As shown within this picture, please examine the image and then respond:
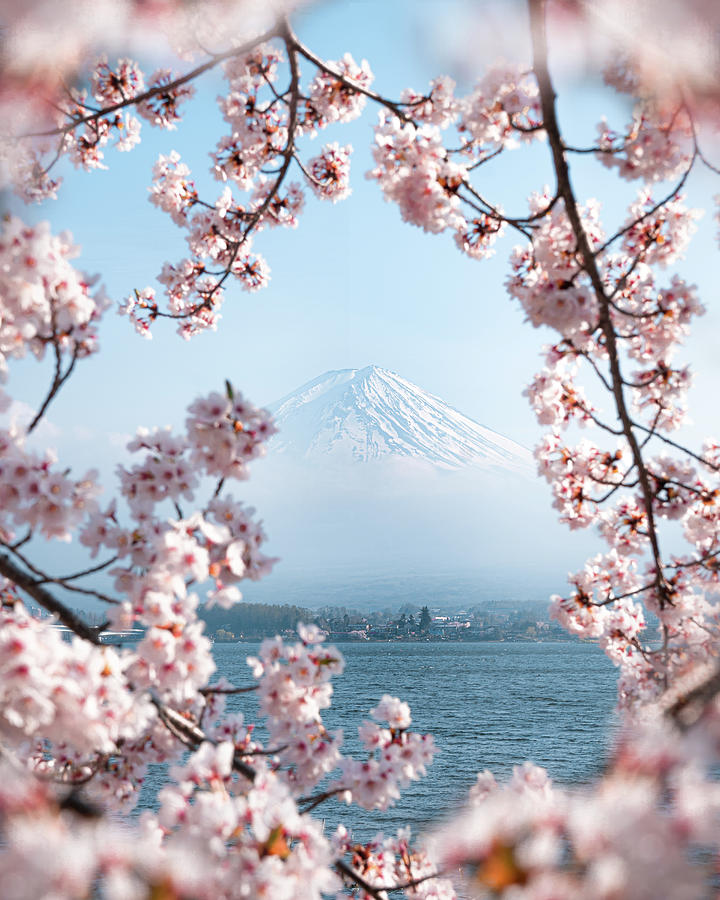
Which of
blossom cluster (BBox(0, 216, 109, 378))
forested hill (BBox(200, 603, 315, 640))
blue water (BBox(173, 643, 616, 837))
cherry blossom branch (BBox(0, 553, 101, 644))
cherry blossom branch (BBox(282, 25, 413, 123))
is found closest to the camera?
blossom cluster (BBox(0, 216, 109, 378))

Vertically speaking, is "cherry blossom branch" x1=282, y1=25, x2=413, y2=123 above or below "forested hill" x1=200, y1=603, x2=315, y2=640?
below

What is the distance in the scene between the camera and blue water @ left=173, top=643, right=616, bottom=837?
72.7 ft

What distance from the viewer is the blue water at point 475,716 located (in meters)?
22.2

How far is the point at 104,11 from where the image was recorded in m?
2.56

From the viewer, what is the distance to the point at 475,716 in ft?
133

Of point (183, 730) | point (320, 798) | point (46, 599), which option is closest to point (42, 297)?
point (46, 599)

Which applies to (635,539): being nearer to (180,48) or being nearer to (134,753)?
(134,753)

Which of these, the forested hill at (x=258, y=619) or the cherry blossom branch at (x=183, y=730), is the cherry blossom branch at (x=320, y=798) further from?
the forested hill at (x=258, y=619)

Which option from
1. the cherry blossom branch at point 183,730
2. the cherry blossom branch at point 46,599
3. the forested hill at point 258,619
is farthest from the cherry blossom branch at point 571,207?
the forested hill at point 258,619

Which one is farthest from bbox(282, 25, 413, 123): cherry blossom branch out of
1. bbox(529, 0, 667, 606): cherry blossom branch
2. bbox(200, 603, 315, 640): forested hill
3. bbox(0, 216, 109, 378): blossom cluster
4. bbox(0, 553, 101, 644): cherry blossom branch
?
bbox(200, 603, 315, 640): forested hill

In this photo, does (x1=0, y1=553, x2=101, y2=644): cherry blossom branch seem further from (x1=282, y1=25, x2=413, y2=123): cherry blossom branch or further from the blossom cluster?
(x1=282, y1=25, x2=413, y2=123): cherry blossom branch

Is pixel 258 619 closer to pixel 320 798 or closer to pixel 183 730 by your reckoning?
pixel 320 798

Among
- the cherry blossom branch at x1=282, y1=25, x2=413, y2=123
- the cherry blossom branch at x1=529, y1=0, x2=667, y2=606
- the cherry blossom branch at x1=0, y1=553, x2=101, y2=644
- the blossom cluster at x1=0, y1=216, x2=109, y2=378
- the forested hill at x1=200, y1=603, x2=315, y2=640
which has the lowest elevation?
the cherry blossom branch at x1=0, y1=553, x2=101, y2=644

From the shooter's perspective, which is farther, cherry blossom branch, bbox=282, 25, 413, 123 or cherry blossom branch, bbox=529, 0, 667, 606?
cherry blossom branch, bbox=282, 25, 413, 123
